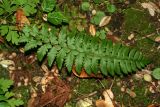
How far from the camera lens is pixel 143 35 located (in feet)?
13.0

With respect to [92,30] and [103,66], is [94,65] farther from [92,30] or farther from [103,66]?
[92,30]

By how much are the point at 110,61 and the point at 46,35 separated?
0.64 metres

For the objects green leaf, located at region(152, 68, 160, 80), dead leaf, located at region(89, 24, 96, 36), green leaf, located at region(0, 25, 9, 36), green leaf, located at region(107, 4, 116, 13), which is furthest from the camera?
green leaf, located at region(107, 4, 116, 13)

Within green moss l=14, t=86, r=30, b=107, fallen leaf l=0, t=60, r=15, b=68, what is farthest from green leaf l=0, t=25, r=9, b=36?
green moss l=14, t=86, r=30, b=107

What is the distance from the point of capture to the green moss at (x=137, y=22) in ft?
13.0

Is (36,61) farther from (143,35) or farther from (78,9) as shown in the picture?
(143,35)

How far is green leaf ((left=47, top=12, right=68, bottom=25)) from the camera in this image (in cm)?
372

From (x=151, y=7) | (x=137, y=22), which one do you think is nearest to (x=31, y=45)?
(x=137, y=22)

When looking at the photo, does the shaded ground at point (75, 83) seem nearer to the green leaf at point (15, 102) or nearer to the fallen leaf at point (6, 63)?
the fallen leaf at point (6, 63)

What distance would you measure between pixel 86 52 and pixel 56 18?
56cm

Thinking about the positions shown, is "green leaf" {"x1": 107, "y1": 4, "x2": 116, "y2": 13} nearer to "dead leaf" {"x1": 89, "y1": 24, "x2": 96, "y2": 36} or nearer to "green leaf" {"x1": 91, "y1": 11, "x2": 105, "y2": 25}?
"green leaf" {"x1": 91, "y1": 11, "x2": 105, "y2": 25}

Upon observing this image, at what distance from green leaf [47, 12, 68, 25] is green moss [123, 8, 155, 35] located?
27.5 inches

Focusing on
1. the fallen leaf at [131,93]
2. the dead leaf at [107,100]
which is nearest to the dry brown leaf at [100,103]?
the dead leaf at [107,100]

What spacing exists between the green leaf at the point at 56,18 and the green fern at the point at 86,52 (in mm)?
309
